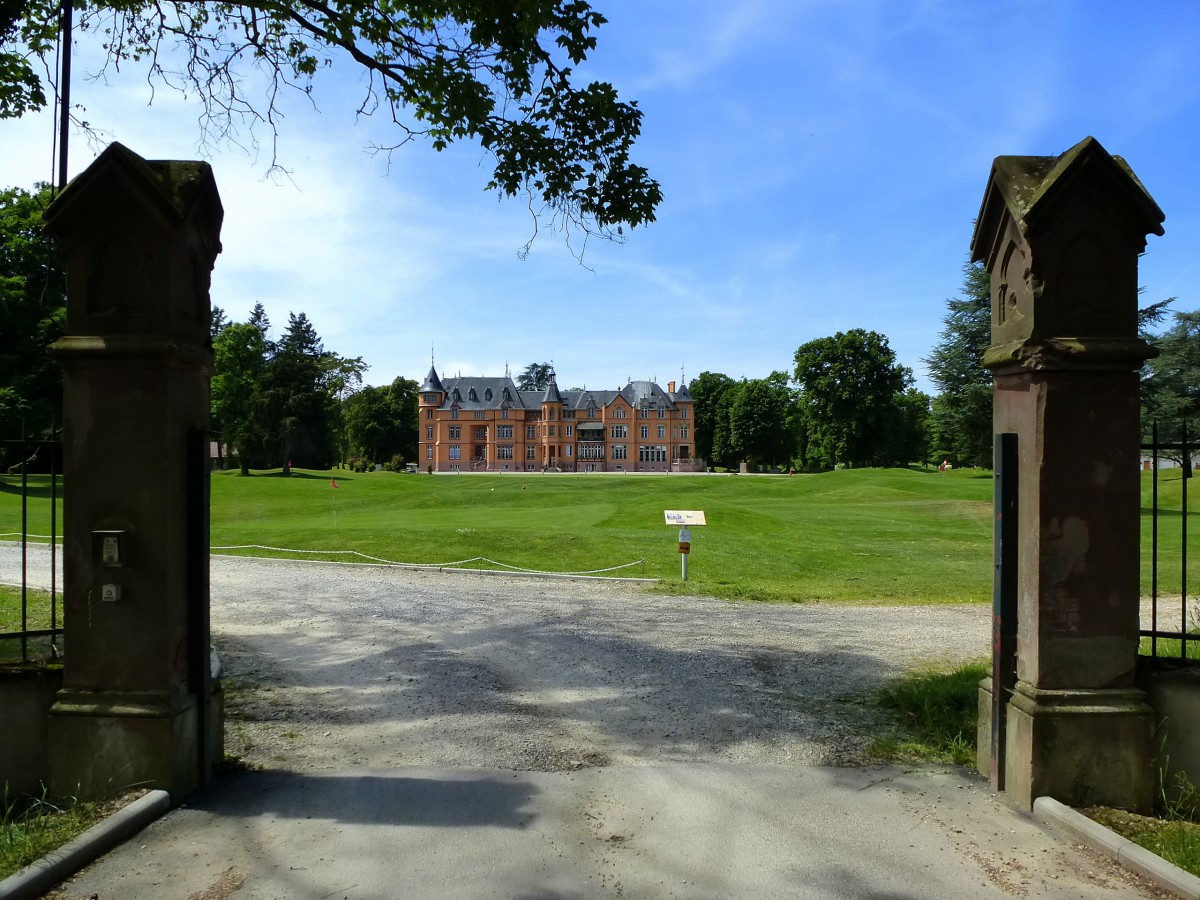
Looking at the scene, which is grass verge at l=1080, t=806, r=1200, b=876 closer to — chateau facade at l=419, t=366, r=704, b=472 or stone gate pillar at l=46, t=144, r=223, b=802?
stone gate pillar at l=46, t=144, r=223, b=802

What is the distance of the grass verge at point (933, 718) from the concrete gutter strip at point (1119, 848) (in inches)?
35.0

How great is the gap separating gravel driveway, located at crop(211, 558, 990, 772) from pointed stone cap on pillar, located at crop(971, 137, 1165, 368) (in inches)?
125

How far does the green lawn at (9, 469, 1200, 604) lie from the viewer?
1609 cm

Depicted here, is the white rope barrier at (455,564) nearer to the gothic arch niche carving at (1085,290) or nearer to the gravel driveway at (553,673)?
the gravel driveway at (553,673)

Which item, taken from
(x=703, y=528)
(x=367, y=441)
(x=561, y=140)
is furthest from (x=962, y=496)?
(x=367, y=441)

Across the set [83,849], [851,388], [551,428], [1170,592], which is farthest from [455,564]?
[551,428]

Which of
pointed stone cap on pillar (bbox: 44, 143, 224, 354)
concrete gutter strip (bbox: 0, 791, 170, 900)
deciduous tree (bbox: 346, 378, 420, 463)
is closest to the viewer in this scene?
concrete gutter strip (bbox: 0, 791, 170, 900)

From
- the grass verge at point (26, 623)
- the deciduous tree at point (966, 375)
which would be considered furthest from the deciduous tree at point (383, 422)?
the grass verge at point (26, 623)

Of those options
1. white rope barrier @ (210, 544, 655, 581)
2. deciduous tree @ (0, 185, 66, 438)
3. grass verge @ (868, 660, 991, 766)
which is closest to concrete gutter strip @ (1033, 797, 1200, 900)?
grass verge @ (868, 660, 991, 766)

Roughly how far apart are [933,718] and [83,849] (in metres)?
5.75

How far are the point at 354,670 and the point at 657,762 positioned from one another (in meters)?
4.02

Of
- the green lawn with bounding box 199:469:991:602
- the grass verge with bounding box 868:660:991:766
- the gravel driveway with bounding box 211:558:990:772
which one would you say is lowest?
the green lawn with bounding box 199:469:991:602

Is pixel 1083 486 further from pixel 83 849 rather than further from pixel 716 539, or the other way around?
pixel 716 539

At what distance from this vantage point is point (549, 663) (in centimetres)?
837
